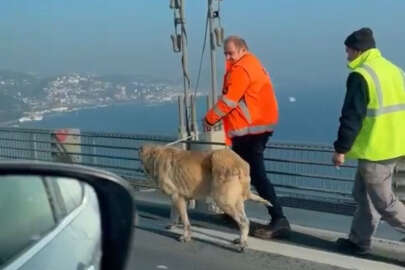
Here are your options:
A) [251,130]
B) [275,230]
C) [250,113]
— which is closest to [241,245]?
[275,230]

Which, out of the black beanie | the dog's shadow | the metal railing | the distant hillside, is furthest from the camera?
the distant hillside

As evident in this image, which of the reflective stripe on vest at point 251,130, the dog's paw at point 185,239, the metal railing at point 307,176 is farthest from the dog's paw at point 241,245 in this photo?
the metal railing at point 307,176

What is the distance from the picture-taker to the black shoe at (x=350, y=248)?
7.91 meters

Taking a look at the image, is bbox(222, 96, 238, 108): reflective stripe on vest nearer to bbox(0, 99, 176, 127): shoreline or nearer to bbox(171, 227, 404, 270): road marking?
bbox(171, 227, 404, 270): road marking

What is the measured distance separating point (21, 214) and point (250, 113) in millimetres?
5526

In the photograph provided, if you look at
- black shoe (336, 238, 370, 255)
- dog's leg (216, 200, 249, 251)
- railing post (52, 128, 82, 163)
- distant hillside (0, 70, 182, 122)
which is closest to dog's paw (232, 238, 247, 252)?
dog's leg (216, 200, 249, 251)

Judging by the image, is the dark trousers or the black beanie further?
the dark trousers

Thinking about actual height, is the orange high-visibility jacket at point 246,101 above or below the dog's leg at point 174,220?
above

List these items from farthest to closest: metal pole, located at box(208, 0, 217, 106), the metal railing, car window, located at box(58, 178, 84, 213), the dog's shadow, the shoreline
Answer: the shoreline < metal pole, located at box(208, 0, 217, 106) < the metal railing < the dog's shadow < car window, located at box(58, 178, 84, 213)

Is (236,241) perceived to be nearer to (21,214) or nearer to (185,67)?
(185,67)

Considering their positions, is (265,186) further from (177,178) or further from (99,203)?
(99,203)

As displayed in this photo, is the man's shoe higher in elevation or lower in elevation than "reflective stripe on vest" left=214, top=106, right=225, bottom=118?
lower

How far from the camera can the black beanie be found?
7.47m

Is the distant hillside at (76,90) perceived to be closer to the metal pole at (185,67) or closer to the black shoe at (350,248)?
the metal pole at (185,67)
